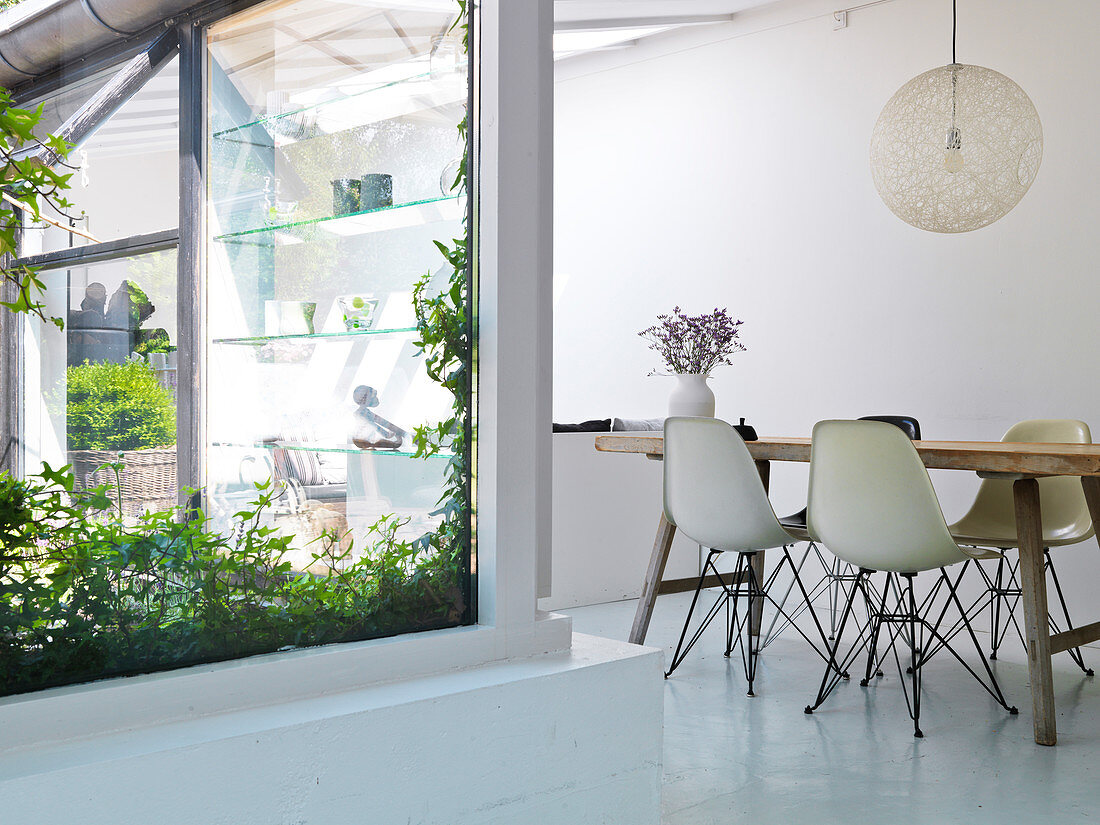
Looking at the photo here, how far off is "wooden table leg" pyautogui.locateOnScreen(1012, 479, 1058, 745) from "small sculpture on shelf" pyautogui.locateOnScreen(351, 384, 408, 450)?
6.92ft

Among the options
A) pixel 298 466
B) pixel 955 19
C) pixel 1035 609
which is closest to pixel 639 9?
pixel 955 19

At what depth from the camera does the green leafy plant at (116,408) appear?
→ 142cm

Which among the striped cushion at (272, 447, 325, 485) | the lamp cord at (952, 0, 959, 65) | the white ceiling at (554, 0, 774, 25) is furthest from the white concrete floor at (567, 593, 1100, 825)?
the white ceiling at (554, 0, 774, 25)

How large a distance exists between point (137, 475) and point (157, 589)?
166mm

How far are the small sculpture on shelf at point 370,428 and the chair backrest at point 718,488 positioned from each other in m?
1.81

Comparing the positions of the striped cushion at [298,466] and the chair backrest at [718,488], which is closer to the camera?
the striped cushion at [298,466]

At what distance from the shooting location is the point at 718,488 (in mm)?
3498

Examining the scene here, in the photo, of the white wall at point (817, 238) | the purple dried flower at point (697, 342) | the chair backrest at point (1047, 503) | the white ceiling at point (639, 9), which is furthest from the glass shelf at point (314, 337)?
the white ceiling at point (639, 9)

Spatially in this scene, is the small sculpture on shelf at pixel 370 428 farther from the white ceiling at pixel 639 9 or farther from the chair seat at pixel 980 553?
the white ceiling at pixel 639 9

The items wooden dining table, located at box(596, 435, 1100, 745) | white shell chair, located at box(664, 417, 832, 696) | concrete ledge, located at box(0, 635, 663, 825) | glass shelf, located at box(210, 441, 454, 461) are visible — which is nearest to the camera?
concrete ledge, located at box(0, 635, 663, 825)

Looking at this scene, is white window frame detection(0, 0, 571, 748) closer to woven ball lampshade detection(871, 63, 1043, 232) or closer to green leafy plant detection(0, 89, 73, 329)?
green leafy plant detection(0, 89, 73, 329)

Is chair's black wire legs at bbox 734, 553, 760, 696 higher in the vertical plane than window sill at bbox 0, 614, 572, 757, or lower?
lower

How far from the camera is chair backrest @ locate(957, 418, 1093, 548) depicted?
3719 mm

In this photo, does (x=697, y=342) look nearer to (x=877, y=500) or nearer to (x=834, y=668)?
(x=877, y=500)
